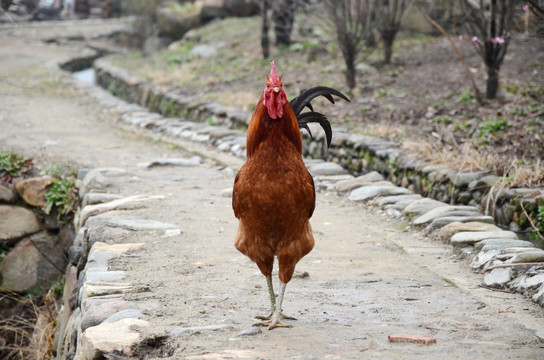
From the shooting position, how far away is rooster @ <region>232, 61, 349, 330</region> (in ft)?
11.9

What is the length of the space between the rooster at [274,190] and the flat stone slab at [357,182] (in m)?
3.88

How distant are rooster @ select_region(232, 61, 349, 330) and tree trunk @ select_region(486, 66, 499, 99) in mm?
6974

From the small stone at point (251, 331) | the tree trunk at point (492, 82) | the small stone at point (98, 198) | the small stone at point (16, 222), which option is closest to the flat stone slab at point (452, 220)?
the small stone at point (251, 331)

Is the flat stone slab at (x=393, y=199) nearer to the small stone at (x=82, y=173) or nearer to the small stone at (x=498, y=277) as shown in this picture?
the small stone at (x=498, y=277)

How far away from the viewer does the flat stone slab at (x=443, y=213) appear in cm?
618

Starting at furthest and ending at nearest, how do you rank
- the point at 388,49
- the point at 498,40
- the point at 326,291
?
the point at 388,49 < the point at 498,40 < the point at 326,291

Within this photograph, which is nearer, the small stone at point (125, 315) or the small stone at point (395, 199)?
the small stone at point (125, 315)

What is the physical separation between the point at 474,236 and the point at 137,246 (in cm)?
299

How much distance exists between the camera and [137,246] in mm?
5586

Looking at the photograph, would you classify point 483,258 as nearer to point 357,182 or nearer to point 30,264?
point 357,182

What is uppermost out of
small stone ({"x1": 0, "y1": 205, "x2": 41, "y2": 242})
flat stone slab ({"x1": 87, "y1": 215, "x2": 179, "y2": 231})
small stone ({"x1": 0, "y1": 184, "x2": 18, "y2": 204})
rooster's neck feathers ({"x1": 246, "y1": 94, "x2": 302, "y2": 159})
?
rooster's neck feathers ({"x1": 246, "y1": 94, "x2": 302, "y2": 159})

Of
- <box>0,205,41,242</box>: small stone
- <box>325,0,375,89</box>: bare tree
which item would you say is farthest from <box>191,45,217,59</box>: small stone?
<box>0,205,41,242</box>: small stone

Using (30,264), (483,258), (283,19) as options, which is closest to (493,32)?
(483,258)

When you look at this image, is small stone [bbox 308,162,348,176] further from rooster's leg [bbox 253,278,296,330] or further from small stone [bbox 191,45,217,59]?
small stone [bbox 191,45,217,59]
